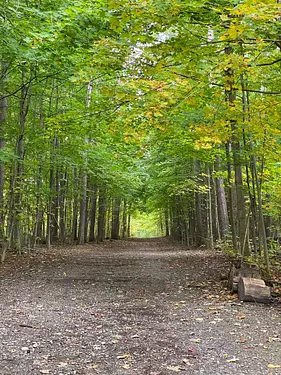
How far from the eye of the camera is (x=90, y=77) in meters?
8.11

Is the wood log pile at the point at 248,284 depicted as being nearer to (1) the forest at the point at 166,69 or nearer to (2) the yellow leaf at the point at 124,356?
(1) the forest at the point at 166,69

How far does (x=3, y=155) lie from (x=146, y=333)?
7.37 m

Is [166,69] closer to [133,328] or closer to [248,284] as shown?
[248,284]

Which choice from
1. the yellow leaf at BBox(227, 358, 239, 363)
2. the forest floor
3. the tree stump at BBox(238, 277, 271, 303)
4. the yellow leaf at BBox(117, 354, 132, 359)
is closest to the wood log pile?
the tree stump at BBox(238, 277, 271, 303)

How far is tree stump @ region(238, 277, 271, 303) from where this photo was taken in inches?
265

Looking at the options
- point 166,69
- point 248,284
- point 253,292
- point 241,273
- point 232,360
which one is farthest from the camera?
point 241,273

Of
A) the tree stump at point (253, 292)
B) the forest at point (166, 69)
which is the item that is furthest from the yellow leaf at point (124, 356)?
the forest at point (166, 69)

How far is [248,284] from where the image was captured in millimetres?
7000

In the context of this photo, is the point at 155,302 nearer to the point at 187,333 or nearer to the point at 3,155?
the point at 187,333

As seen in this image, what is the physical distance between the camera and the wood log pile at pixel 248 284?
267 inches

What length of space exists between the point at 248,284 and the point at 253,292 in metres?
0.20

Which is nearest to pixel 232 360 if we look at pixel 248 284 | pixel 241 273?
pixel 248 284

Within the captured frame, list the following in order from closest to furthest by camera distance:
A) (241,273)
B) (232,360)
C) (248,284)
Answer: (232,360) → (248,284) → (241,273)

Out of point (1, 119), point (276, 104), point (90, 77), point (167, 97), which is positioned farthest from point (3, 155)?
point (276, 104)
